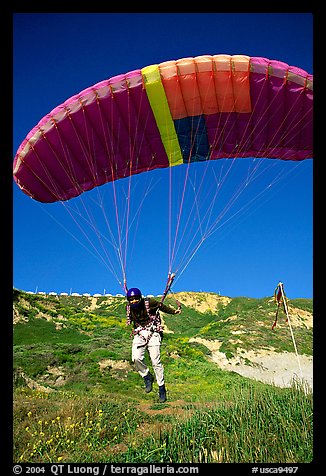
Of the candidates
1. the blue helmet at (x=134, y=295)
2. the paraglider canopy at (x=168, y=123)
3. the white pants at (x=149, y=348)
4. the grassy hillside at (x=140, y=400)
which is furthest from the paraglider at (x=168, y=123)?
the grassy hillside at (x=140, y=400)

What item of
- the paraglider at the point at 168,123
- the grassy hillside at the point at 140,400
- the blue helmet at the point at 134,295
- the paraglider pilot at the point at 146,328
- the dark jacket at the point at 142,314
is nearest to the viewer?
the grassy hillside at the point at 140,400

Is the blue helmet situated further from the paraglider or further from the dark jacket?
the paraglider

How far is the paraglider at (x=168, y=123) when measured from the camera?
24.0ft

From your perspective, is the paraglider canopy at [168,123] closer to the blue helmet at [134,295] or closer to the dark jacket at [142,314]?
the blue helmet at [134,295]

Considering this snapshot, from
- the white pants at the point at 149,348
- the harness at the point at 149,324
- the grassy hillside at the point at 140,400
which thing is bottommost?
the grassy hillside at the point at 140,400

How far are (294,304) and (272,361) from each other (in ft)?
67.7

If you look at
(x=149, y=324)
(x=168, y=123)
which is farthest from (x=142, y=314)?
(x=168, y=123)

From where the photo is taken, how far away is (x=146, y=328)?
259 inches

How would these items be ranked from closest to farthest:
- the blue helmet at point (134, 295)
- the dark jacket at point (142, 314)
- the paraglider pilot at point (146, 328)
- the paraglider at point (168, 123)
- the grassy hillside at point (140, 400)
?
the grassy hillside at point (140, 400)
the blue helmet at point (134, 295)
the paraglider pilot at point (146, 328)
the dark jacket at point (142, 314)
the paraglider at point (168, 123)

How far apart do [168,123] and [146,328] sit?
15.0ft

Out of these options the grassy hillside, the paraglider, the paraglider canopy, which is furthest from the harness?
the paraglider canopy

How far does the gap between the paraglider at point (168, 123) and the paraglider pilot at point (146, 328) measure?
0.85 meters
